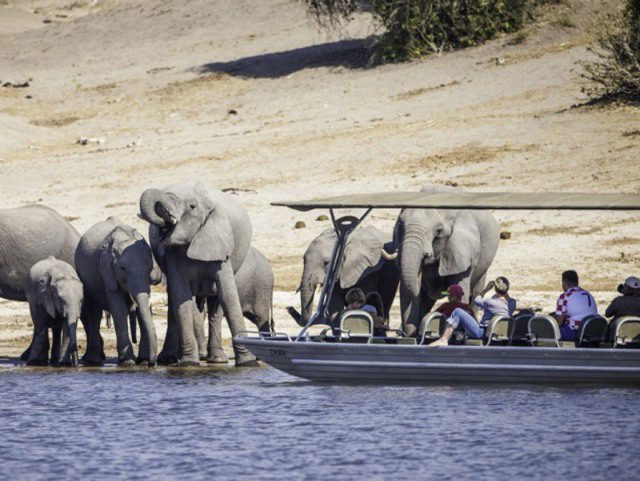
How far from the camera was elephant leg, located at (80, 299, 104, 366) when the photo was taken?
19250 millimetres

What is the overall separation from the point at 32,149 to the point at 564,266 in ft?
53.2

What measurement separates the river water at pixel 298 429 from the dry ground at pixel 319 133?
4346mm

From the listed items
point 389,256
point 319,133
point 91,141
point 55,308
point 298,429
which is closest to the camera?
point 298,429

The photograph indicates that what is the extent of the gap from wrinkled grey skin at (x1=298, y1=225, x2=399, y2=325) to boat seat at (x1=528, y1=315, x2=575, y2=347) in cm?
368

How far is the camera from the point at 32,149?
36.2m

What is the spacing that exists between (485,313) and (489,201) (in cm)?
142

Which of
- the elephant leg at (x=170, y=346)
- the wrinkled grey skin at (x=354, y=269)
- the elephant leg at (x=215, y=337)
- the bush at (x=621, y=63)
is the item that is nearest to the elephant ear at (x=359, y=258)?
the wrinkled grey skin at (x=354, y=269)

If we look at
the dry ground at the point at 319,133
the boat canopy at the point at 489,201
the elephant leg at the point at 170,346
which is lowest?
the elephant leg at the point at 170,346

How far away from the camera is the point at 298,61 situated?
141 ft

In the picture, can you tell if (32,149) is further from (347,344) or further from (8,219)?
(347,344)

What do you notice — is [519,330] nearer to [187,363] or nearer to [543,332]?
[543,332]

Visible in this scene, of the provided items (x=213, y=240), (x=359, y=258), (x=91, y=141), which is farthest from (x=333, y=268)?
(x=91, y=141)

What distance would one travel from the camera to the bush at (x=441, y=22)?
39938 millimetres

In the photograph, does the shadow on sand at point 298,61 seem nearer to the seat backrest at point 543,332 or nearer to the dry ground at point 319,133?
the dry ground at point 319,133
